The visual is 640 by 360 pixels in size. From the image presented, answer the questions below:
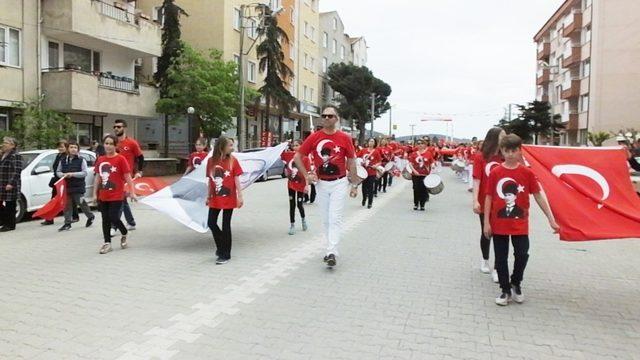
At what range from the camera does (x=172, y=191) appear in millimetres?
9305

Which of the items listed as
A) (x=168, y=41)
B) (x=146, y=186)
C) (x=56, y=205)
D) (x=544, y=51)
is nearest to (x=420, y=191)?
(x=146, y=186)

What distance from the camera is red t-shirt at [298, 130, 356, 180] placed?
7.49m

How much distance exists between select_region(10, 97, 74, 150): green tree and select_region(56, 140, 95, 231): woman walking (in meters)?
9.70

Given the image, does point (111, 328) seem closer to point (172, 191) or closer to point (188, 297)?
point (188, 297)

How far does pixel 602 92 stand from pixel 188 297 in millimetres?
44904

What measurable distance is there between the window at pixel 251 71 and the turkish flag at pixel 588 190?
35.2m

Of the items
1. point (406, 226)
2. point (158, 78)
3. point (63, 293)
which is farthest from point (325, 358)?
point (158, 78)

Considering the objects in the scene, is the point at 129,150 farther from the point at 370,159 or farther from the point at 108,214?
the point at 370,159

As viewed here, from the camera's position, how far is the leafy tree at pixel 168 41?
3111 cm

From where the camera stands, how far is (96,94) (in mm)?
24500

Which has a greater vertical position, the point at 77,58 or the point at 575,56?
the point at 575,56

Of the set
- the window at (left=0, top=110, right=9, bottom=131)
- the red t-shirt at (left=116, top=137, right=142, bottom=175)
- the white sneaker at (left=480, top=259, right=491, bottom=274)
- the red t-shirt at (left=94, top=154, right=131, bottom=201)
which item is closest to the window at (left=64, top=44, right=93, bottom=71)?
the window at (left=0, top=110, right=9, bottom=131)

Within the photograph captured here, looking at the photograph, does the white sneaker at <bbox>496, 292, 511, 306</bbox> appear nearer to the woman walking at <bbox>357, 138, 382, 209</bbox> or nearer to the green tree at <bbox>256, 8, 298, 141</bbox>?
the woman walking at <bbox>357, 138, 382, 209</bbox>

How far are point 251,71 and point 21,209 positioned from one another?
1183 inches
